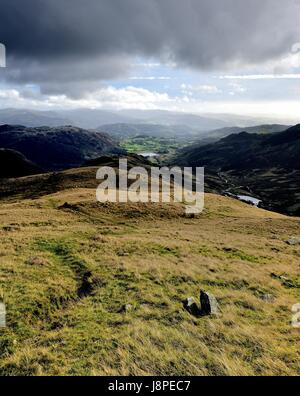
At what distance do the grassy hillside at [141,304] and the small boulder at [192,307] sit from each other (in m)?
0.41

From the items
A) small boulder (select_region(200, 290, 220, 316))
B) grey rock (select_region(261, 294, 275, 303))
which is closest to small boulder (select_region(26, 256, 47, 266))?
small boulder (select_region(200, 290, 220, 316))

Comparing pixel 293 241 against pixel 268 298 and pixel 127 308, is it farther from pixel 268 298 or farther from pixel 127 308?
pixel 127 308

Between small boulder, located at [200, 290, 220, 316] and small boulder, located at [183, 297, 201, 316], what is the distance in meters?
0.24

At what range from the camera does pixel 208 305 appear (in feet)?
52.7

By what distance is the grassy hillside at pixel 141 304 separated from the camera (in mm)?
11422

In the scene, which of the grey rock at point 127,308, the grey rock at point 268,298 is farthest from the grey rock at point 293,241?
the grey rock at point 127,308

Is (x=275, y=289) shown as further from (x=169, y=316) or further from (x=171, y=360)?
(x=171, y=360)

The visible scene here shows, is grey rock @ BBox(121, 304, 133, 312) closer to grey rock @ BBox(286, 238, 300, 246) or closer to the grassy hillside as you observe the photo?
the grassy hillside

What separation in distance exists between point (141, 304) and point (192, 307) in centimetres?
250

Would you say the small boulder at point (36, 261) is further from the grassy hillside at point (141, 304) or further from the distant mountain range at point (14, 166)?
the distant mountain range at point (14, 166)

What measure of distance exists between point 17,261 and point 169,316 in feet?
38.2

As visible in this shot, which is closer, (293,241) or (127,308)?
(127,308)

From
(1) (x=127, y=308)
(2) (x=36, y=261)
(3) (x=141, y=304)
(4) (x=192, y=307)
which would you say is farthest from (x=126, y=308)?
(2) (x=36, y=261)

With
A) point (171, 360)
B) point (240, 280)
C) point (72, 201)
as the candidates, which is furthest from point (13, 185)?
point (171, 360)
